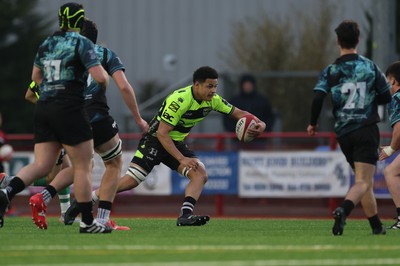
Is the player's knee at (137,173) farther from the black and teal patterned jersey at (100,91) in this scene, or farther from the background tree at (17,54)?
the background tree at (17,54)

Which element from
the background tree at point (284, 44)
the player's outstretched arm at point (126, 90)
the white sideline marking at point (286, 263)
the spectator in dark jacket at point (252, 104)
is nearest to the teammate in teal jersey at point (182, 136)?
the player's outstretched arm at point (126, 90)

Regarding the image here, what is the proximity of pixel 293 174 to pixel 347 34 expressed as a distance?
8415mm

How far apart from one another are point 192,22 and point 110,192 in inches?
878

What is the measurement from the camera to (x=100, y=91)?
1291 centimetres

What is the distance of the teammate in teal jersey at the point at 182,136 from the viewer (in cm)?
1345

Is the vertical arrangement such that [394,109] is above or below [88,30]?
below

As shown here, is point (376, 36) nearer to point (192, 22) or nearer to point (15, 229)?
point (15, 229)

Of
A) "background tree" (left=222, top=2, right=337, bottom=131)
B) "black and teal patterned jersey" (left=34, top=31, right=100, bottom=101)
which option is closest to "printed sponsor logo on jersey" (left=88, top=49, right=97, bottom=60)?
"black and teal patterned jersey" (left=34, top=31, right=100, bottom=101)

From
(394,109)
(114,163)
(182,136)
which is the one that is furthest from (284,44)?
(114,163)

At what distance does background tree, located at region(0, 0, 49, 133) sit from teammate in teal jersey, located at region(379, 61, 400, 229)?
55.9ft

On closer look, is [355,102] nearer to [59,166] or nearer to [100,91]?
[100,91]

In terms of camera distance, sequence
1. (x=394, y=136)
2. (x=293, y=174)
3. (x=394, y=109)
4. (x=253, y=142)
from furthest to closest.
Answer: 1. (x=253, y=142)
2. (x=293, y=174)
3. (x=394, y=109)
4. (x=394, y=136)

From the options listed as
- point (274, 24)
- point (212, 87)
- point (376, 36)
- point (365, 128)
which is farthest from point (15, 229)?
point (274, 24)

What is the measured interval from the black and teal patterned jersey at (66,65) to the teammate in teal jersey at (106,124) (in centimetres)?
100
